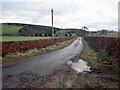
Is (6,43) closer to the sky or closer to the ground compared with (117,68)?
closer to the sky

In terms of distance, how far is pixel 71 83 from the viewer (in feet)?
30.4

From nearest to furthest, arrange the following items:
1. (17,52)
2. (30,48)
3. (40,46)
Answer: (17,52) < (30,48) < (40,46)

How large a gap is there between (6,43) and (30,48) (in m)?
6.36

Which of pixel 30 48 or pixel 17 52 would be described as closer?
pixel 17 52

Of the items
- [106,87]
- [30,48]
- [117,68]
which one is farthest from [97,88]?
[30,48]

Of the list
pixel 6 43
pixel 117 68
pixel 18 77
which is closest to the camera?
pixel 18 77

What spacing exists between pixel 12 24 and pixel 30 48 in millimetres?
80925

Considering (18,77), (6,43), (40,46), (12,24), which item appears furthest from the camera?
(12,24)

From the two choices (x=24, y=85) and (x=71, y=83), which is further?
(x=71, y=83)

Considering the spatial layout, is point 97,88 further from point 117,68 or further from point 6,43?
point 6,43

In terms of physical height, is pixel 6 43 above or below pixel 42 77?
above

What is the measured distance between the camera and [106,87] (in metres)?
8.77

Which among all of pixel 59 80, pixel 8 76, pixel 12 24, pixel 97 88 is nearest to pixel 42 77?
pixel 59 80

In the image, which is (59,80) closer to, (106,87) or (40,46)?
(106,87)
